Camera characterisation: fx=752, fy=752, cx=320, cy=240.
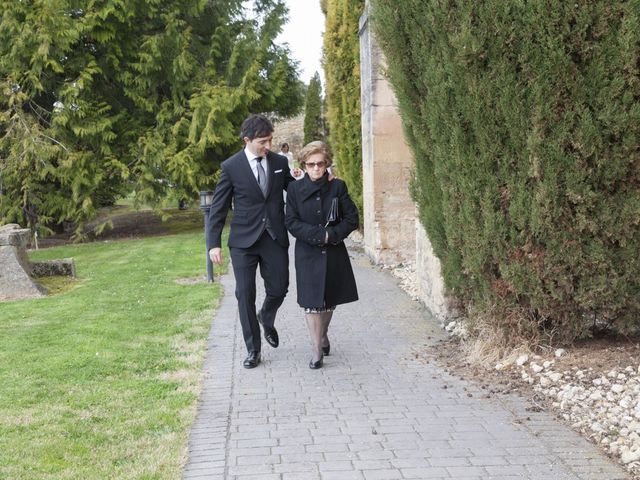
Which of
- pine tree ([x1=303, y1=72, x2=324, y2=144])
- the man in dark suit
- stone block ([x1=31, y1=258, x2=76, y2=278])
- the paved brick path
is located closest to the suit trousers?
the man in dark suit

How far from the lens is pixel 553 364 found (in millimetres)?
5371

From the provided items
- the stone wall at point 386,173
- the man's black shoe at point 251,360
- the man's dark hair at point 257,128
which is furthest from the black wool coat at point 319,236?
the stone wall at point 386,173

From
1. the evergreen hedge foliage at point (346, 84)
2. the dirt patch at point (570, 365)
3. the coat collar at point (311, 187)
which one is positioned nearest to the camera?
the dirt patch at point (570, 365)

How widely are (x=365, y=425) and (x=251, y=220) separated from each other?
2065 millimetres

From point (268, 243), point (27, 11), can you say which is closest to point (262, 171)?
point (268, 243)

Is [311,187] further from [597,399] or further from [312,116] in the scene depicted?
[312,116]

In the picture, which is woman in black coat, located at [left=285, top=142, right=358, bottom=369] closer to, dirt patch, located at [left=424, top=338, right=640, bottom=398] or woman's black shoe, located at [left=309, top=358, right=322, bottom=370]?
woman's black shoe, located at [left=309, top=358, right=322, bottom=370]

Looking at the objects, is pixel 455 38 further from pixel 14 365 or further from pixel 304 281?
pixel 14 365

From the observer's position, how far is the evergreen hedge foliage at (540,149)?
4742 millimetres

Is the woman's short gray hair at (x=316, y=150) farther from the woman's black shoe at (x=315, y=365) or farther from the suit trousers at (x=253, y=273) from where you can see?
the woman's black shoe at (x=315, y=365)

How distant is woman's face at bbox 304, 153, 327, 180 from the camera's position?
5.66 meters

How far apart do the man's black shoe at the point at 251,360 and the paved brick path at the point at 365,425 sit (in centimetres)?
6

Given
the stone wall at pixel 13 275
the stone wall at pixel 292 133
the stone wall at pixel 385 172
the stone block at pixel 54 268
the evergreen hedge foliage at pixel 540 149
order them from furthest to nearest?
the stone wall at pixel 292 133
the stone block at pixel 54 268
the stone wall at pixel 385 172
the stone wall at pixel 13 275
the evergreen hedge foliage at pixel 540 149

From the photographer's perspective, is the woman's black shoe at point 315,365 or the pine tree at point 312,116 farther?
the pine tree at point 312,116
